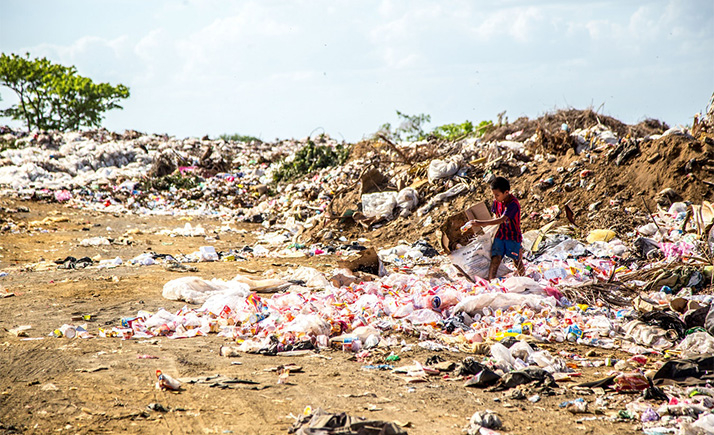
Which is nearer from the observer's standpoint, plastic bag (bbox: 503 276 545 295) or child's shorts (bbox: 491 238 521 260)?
plastic bag (bbox: 503 276 545 295)

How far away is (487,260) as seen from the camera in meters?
5.64

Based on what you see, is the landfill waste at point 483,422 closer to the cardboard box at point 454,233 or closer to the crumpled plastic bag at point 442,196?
the cardboard box at point 454,233

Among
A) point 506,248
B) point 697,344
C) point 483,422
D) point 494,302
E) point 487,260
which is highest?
point 506,248

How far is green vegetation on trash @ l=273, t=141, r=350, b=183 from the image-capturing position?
15102mm

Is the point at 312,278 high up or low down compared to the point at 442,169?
down

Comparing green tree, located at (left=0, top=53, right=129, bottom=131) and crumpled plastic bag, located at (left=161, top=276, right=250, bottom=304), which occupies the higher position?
green tree, located at (left=0, top=53, right=129, bottom=131)

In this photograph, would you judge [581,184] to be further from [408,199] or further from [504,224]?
[504,224]

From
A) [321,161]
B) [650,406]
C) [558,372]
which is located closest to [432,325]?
[558,372]

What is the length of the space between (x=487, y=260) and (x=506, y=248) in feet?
0.74

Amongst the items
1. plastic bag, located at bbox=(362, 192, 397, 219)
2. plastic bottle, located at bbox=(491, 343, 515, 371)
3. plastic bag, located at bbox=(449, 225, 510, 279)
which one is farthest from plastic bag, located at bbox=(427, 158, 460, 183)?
plastic bottle, located at bbox=(491, 343, 515, 371)

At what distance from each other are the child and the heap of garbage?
14 centimetres

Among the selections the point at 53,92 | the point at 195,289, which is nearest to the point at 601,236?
the point at 195,289

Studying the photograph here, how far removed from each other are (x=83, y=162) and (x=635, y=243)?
17242 millimetres

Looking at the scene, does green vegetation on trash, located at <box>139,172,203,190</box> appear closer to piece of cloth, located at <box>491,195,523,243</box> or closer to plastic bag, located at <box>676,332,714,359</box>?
piece of cloth, located at <box>491,195,523,243</box>
